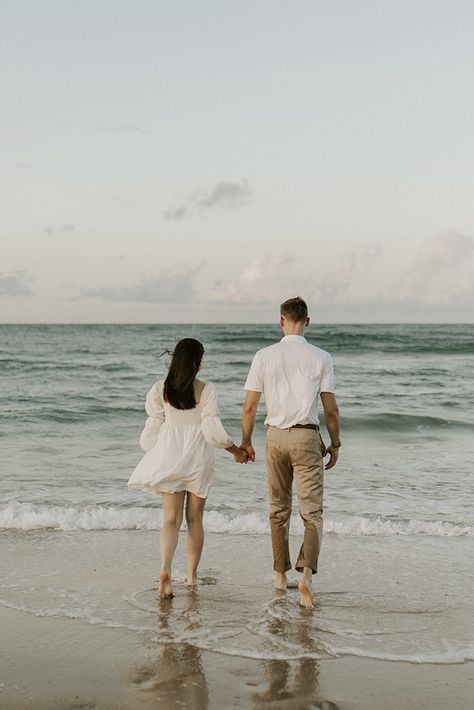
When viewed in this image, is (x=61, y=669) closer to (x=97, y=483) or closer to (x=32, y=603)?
(x=32, y=603)

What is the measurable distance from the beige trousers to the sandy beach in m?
0.40

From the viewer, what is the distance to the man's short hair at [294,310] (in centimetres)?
511

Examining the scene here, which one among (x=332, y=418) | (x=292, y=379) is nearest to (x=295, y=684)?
(x=332, y=418)

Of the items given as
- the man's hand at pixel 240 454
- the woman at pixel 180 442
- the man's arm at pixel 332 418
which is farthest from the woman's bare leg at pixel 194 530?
the man's arm at pixel 332 418

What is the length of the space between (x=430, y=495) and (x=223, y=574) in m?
3.84

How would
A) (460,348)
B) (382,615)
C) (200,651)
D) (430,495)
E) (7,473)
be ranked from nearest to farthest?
(200,651) → (382,615) → (430,495) → (7,473) → (460,348)

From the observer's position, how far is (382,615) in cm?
479

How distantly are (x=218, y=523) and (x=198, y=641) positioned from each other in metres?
2.83

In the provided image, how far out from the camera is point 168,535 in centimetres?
511

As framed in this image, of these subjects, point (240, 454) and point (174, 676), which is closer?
point (174, 676)

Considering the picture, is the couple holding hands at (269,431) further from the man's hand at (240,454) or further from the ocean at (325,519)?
the ocean at (325,519)

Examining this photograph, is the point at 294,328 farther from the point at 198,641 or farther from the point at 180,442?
the point at 198,641

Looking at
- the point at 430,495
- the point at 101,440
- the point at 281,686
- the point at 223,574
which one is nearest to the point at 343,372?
the point at 101,440

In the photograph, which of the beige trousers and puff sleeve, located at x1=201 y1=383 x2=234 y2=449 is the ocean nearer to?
the beige trousers
